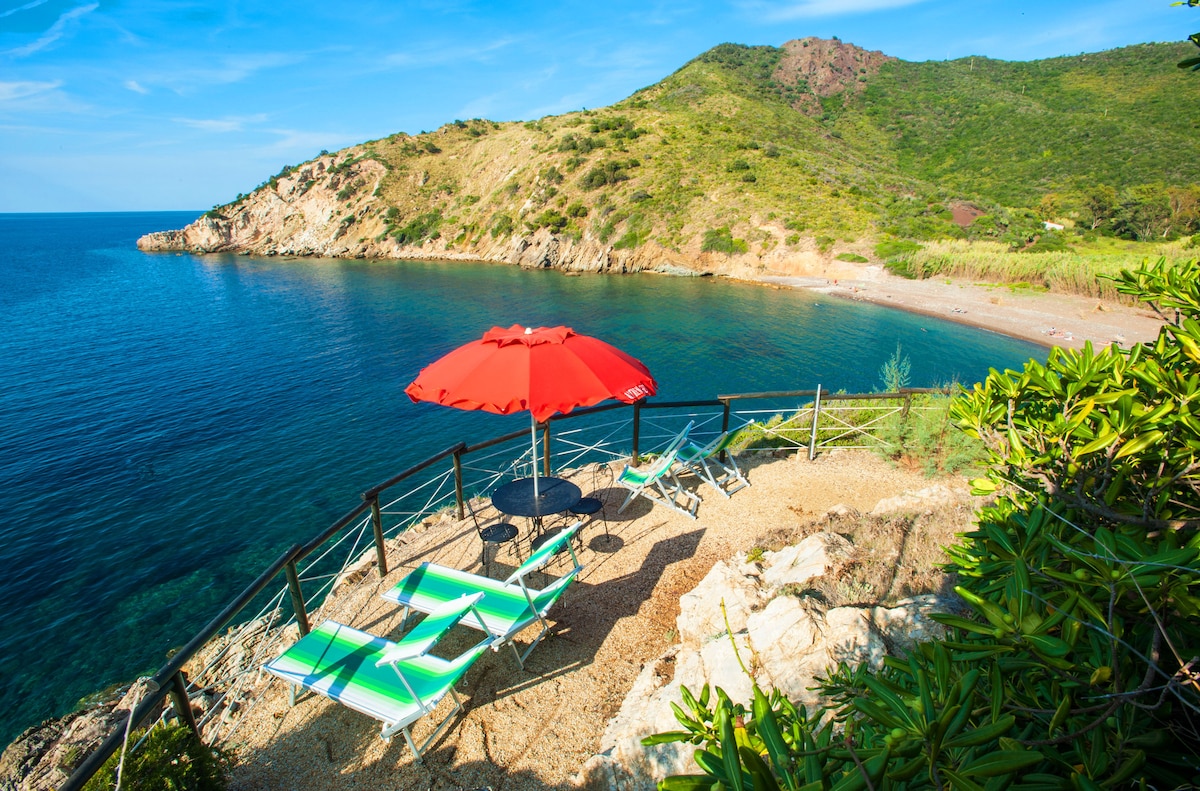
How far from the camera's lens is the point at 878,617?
335 cm

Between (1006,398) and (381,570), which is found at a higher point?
(1006,398)

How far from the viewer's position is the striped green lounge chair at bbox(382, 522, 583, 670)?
4133 millimetres

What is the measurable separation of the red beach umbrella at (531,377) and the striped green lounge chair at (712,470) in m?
1.97

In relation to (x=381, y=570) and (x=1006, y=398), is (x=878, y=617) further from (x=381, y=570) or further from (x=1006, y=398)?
(x=381, y=570)

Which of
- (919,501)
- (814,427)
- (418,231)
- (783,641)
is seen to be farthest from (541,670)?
(418,231)

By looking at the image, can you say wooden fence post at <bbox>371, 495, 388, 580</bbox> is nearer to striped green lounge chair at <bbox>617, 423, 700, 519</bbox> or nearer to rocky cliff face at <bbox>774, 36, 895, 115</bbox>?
striped green lounge chair at <bbox>617, 423, 700, 519</bbox>

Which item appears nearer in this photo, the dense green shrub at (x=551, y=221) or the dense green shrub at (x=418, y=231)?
the dense green shrub at (x=551, y=221)

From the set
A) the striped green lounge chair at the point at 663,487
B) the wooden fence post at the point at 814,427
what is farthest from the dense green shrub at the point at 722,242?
the striped green lounge chair at the point at 663,487

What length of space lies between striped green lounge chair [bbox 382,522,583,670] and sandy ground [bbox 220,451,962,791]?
1.15 ft

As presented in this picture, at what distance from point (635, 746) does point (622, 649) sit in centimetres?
126

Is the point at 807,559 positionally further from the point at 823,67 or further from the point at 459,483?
the point at 823,67

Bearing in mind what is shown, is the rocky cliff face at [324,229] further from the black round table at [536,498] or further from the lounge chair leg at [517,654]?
the lounge chair leg at [517,654]

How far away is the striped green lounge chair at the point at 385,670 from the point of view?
3410mm

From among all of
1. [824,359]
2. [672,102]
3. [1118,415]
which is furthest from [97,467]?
[672,102]
